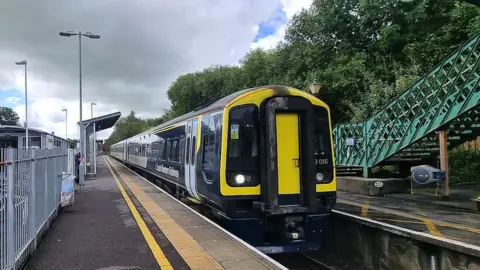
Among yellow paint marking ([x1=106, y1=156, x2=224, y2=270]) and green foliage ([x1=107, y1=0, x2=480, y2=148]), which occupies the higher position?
green foliage ([x1=107, y1=0, x2=480, y2=148])

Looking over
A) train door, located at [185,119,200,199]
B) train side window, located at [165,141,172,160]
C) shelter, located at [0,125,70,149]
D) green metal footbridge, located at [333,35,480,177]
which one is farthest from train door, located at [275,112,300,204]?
shelter, located at [0,125,70,149]

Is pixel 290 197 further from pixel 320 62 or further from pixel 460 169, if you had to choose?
pixel 320 62

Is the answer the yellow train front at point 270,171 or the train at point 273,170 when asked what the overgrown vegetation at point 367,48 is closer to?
the train at point 273,170

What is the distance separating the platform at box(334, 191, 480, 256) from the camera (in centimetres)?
752

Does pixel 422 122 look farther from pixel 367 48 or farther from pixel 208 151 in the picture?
pixel 367 48

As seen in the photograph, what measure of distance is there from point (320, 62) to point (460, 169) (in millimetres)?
10364

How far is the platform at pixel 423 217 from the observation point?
7.52 m

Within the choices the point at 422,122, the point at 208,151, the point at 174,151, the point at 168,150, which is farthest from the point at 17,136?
the point at 422,122

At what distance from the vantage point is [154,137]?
67.4 ft

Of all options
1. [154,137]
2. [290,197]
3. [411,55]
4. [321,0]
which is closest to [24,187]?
[290,197]

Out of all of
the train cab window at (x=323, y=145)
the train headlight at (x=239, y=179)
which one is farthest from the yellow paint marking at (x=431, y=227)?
the train headlight at (x=239, y=179)

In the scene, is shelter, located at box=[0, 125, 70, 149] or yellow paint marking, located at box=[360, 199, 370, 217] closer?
yellow paint marking, located at box=[360, 199, 370, 217]

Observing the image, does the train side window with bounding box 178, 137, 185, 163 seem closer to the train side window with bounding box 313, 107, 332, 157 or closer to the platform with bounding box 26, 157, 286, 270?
the platform with bounding box 26, 157, 286, 270

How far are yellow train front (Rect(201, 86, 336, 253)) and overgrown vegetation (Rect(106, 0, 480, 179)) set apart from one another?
39.3 ft
